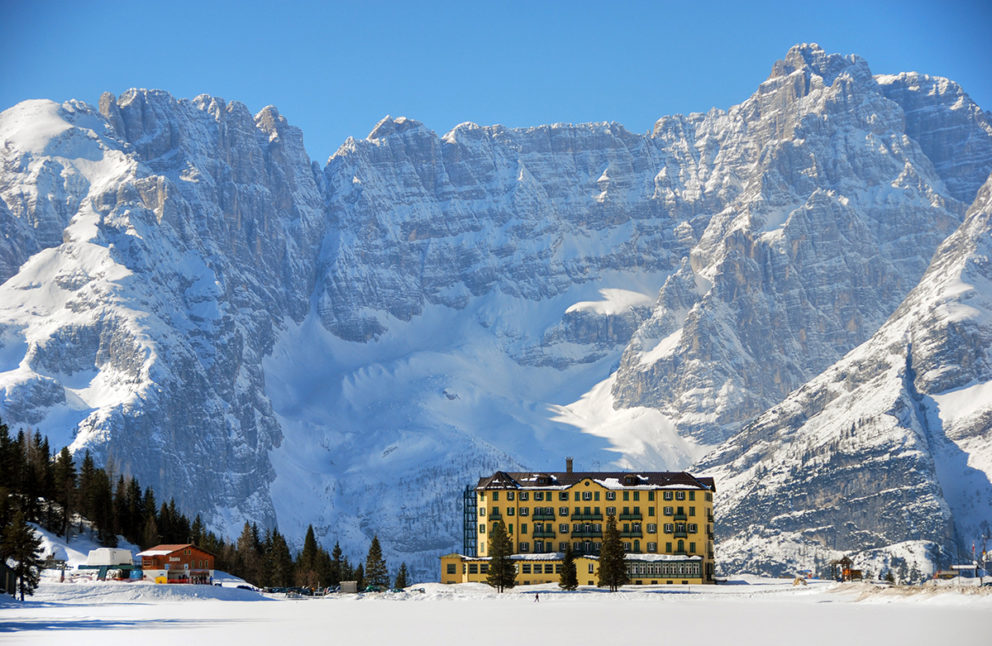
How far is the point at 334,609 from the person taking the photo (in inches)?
6841

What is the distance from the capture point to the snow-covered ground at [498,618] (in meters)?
124

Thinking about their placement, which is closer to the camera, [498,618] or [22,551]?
[498,618]

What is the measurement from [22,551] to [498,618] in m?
52.3

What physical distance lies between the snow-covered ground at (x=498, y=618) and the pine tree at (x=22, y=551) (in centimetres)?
243

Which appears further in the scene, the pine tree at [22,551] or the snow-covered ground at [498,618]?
the pine tree at [22,551]

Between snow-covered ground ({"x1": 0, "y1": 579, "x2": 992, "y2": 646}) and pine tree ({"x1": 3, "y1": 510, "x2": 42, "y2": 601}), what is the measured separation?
2.43 m

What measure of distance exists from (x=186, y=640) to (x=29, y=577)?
178 ft

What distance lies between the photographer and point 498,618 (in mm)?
149375

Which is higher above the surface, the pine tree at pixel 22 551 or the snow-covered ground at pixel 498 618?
the pine tree at pixel 22 551

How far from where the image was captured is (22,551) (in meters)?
169

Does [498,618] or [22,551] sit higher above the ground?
[22,551]

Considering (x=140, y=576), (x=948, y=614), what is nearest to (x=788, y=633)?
(x=948, y=614)

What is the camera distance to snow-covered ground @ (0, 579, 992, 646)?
124 meters

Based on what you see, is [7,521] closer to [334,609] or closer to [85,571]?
[85,571]
